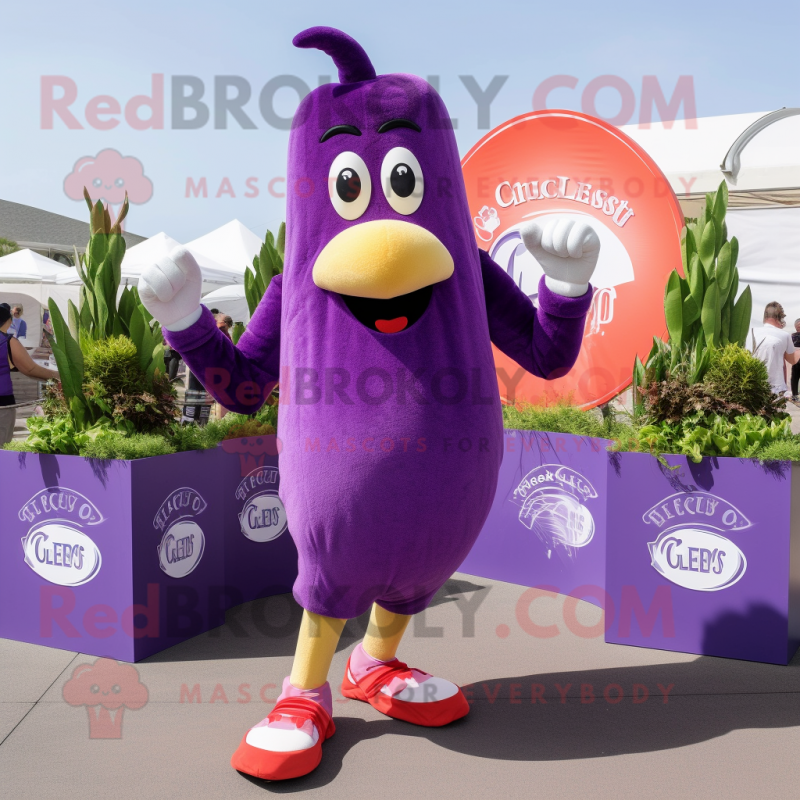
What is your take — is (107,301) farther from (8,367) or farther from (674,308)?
(674,308)

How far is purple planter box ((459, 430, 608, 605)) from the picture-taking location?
4492 millimetres

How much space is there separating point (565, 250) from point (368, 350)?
0.77 metres

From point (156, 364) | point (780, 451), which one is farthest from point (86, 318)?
point (780, 451)

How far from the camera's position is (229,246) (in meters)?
13.3

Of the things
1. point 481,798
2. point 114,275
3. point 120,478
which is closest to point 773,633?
point 481,798

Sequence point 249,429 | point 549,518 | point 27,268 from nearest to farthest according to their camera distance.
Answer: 1. point 249,429
2. point 549,518
3. point 27,268

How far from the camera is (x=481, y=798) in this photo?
8.51ft

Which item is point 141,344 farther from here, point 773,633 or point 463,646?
point 773,633

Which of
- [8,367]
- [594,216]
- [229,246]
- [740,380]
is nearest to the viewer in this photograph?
[740,380]

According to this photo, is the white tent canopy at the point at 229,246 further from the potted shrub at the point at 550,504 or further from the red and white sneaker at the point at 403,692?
the red and white sneaker at the point at 403,692

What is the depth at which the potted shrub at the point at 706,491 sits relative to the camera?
11.9 feet

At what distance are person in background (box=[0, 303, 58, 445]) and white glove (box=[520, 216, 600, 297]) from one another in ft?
12.0

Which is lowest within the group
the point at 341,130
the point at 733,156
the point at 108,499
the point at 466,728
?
the point at 466,728

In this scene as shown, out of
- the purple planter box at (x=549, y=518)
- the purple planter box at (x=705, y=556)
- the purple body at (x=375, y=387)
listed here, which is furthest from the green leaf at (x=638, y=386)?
the purple body at (x=375, y=387)
